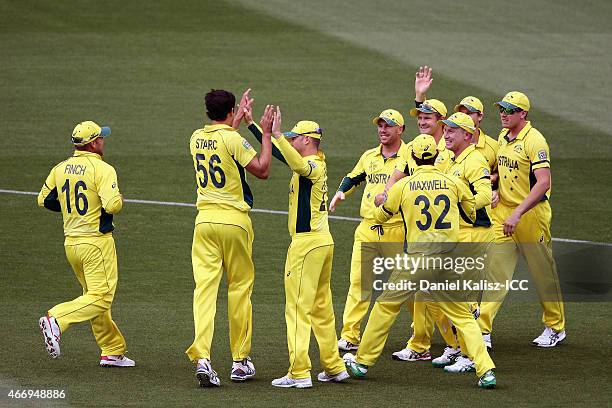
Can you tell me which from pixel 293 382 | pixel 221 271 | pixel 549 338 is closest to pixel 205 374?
pixel 293 382

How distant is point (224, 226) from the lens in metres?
11.1

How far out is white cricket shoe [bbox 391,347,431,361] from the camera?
1216cm

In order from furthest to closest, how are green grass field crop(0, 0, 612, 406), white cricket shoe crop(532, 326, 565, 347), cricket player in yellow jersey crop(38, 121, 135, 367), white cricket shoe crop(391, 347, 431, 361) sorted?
white cricket shoe crop(532, 326, 565, 347) < white cricket shoe crop(391, 347, 431, 361) < cricket player in yellow jersey crop(38, 121, 135, 367) < green grass field crop(0, 0, 612, 406)

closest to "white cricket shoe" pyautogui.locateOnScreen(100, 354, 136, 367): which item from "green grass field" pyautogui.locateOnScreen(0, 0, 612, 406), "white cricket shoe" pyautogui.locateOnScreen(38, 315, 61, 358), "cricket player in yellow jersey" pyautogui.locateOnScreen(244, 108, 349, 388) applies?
"green grass field" pyautogui.locateOnScreen(0, 0, 612, 406)

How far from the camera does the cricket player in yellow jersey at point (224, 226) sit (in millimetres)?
10969

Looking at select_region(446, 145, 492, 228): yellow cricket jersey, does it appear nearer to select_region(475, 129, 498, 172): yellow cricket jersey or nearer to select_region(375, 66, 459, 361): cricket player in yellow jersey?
select_region(375, 66, 459, 361): cricket player in yellow jersey

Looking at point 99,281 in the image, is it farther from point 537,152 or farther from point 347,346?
point 537,152

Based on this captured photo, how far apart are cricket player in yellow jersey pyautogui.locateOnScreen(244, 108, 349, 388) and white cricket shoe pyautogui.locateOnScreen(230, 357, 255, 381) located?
0.29 m

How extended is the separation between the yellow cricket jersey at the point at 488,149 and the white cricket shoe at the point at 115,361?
14.0 ft

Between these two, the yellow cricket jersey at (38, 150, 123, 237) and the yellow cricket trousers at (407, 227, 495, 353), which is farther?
the yellow cricket trousers at (407, 227, 495, 353)

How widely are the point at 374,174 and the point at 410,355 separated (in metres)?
1.83

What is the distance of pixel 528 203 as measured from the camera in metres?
12.3

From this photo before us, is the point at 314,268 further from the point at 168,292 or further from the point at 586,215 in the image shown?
the point at 586,215

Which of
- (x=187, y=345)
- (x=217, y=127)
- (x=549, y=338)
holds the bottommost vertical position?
(x=187, y=345)
